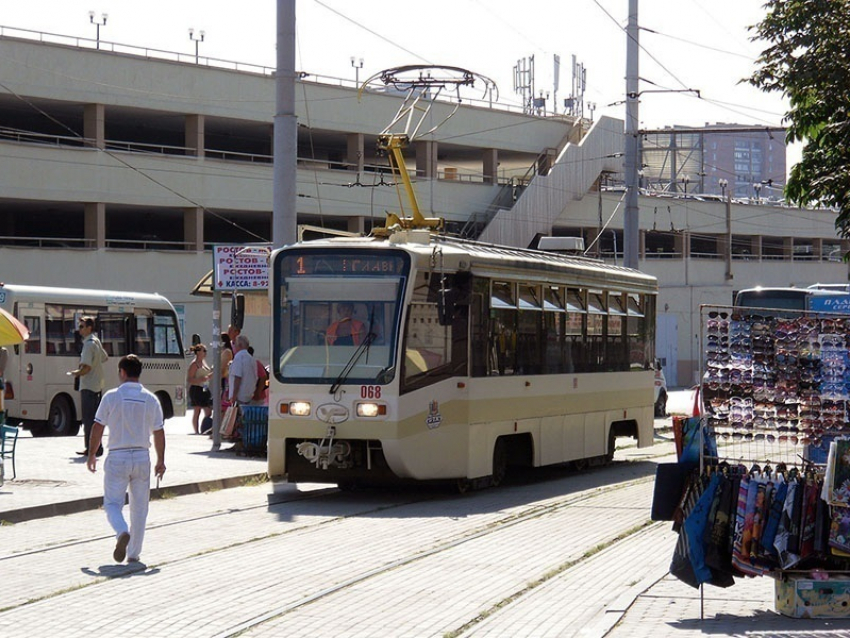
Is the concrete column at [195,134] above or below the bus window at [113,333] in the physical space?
above

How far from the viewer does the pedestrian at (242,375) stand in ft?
73.0

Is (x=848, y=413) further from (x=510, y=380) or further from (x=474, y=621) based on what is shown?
(x=510, y=380)

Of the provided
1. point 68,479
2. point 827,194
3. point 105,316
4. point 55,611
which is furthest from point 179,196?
point 55,611

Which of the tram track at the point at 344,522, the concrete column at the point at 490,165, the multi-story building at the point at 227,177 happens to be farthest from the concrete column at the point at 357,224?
the tram track at the point at 344,522

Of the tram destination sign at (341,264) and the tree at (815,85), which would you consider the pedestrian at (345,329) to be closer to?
the tram destination sign at (341,264)

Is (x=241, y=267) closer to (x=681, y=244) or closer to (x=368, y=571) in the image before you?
(x=368, y=571)

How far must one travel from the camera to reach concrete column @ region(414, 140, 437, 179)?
55.1 metres

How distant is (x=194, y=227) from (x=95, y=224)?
3.75 meters

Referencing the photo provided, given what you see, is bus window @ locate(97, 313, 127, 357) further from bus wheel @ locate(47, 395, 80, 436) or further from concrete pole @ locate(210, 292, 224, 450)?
concrete pole @ locate(210, 292, 224, 450)

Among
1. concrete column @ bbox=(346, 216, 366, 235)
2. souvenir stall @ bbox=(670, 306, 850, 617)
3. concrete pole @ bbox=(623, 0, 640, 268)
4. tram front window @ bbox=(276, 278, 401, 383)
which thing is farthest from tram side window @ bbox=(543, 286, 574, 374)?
concrete column @ bbox=(346, 216, 366, 235)

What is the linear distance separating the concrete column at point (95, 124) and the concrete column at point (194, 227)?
13.8ft

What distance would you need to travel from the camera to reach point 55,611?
927 cm

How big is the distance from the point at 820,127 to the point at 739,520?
6.59 m

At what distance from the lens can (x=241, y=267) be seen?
71.4ft
